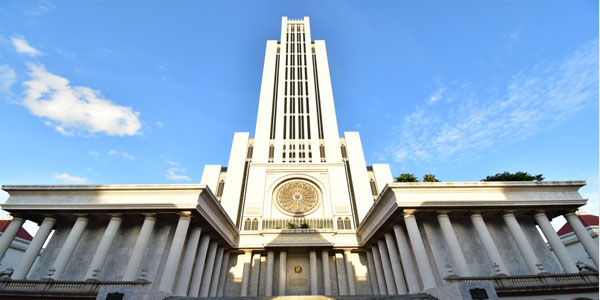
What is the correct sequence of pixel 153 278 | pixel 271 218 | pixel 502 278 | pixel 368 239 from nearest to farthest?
pixel 502 278 < pixel 153 278 < pixel 368 239 < pixel 271 218

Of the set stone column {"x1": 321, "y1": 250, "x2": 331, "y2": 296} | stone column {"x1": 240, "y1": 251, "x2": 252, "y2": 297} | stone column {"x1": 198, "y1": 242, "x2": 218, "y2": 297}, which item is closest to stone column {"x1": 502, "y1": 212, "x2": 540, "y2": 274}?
A: stone column {"x1": 321, "y1": 250, "x2": 331, "y2": 296}

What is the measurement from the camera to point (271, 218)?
103 feet


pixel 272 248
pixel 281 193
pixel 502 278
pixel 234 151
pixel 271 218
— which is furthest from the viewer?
pixel 234 151

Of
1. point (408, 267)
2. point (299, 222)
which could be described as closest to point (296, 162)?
point (299, 222)

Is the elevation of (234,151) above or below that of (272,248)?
above

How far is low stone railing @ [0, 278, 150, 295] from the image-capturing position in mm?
13961

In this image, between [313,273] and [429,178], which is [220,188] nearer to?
[313,273]

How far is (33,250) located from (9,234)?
2.53 meters

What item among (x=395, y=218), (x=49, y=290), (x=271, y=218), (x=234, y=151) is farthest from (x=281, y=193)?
(x=49, y=290)

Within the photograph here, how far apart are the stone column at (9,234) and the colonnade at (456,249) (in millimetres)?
26790

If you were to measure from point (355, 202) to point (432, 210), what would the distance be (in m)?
17.8

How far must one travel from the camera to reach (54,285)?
47.6 feet

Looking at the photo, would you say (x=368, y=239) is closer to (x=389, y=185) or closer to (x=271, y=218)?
(x=389, y=185)

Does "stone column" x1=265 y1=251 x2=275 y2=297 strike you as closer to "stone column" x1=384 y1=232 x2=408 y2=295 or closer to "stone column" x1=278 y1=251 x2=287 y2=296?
"stone column" x1=278 y1=251 x2=287 y2=296
